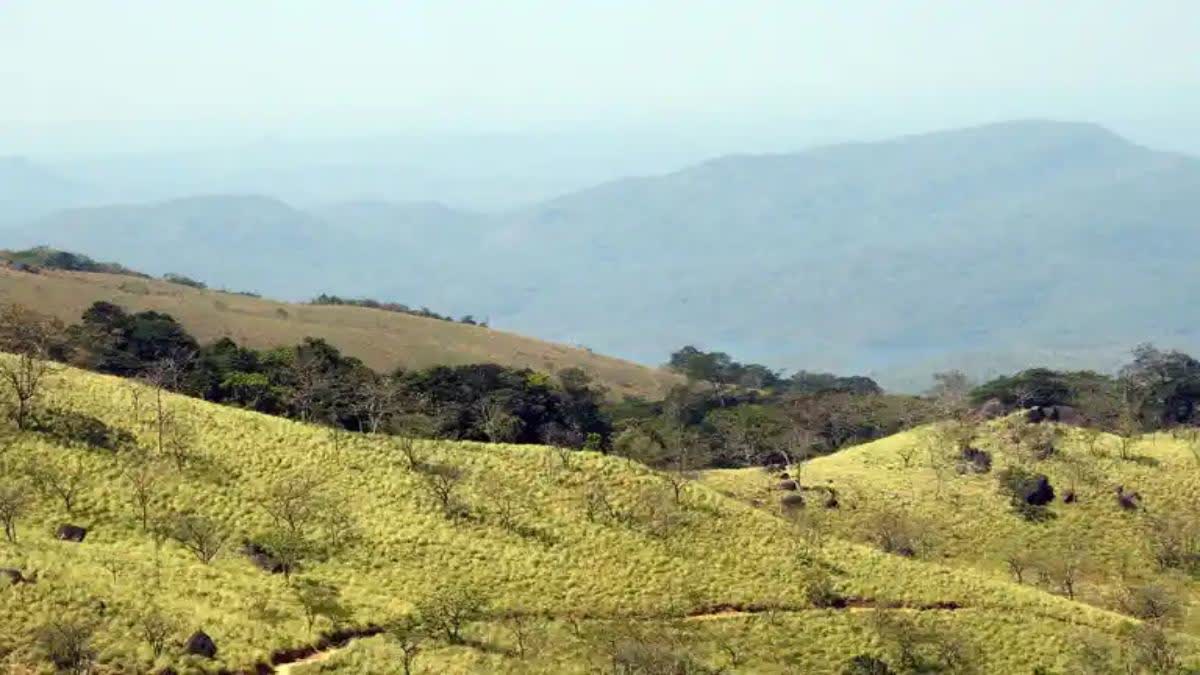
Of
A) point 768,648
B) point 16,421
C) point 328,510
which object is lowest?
point 768,648

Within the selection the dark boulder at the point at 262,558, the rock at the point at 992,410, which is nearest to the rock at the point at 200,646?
the dark boulder at the point at 262,558

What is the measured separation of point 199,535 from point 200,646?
10.7 metres

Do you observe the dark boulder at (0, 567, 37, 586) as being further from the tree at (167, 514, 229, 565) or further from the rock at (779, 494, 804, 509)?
the rock at (779, 494, 804, 509)

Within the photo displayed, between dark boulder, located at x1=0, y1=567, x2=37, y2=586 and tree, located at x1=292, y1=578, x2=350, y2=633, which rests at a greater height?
dark boulder, located at x1=0, y1=567, x2=37, y2=586

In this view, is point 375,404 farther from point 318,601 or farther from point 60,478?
point 318,601

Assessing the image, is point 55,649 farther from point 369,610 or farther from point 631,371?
point 631,371

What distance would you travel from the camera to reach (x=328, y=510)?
57.6 m

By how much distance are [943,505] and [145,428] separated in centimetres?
5140

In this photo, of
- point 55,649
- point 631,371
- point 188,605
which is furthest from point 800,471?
point 631,371

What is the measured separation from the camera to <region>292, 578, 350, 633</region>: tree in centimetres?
4666

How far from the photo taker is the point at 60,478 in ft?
181

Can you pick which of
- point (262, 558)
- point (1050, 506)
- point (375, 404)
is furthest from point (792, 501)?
point (262, 558)

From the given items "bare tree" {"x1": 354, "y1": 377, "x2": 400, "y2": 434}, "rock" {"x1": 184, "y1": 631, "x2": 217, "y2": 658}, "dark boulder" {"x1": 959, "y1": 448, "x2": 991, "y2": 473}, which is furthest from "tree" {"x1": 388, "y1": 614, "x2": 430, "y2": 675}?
"dark boulder" {"x1": 959, "y1": 448, "x2": 991, "y2": 473}

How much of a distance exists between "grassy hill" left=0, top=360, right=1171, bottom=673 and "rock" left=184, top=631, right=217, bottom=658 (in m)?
0.55
